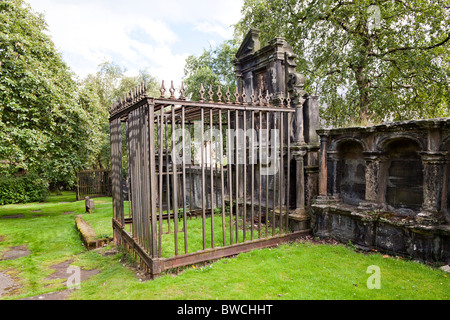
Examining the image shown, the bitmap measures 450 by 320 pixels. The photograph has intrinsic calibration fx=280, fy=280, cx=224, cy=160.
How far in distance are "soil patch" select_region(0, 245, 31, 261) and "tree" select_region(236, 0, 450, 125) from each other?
1101 centimetres

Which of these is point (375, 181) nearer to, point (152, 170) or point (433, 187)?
point (433, 187)

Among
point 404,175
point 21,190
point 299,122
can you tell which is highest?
Result: point 299,122

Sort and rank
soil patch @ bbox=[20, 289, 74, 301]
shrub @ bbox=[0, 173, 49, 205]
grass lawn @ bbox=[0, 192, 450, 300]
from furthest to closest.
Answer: shrub @ bbox=[0, 173, 49, 205]
soil patch @ bbox=[20, 289, 74, 301]
grass lawn @ bbox=[0, 192, 450, 300]

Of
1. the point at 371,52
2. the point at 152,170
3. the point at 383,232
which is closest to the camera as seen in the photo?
the point at 152,170

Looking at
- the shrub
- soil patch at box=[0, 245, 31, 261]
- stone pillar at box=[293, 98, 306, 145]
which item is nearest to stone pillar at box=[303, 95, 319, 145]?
stone pillar at box=[293, 98, 306, 145]

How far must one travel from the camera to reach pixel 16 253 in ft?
23.2

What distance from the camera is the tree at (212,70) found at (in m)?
17.1

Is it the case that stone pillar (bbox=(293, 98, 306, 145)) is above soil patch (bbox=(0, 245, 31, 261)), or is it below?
above

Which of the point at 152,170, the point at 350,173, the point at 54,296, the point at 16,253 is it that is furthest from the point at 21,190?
the point at 350,173

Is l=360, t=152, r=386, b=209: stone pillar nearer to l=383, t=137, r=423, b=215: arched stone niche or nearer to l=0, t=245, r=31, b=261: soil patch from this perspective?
l=383, t=137, r=423, b=215: arched stone niche

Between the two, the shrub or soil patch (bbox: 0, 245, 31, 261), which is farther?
the shrub

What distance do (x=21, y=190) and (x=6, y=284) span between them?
15.0 m

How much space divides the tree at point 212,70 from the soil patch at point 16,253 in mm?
11944

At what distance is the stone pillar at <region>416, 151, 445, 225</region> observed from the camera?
478 cm
